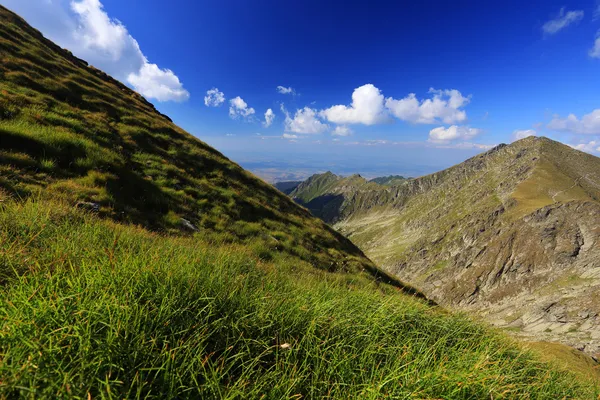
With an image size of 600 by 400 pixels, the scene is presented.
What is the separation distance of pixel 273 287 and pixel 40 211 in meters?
5.37

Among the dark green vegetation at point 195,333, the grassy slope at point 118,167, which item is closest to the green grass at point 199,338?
the dark green vegetation at point 195,333

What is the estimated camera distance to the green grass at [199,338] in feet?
7.50

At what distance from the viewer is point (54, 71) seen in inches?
901

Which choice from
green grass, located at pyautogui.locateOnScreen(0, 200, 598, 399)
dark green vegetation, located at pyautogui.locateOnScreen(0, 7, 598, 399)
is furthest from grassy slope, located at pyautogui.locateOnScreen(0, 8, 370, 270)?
green grass, located at pyautogui.locateOnScreen(0, 200, 598, 399)

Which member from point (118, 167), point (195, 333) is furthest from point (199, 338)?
point (118, 167)

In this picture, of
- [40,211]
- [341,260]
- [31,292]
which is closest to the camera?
[31,292]

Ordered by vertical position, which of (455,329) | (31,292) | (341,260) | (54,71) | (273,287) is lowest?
(341,260)

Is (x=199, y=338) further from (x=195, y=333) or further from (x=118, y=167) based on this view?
(x=118, y=167)

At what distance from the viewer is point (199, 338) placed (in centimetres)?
295

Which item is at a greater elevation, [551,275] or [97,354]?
[97,354]

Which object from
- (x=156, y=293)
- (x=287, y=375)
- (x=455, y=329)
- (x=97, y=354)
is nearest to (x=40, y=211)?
(x=156, y=293)

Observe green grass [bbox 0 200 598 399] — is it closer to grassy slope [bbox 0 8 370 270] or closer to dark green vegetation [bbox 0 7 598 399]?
dark green vegetation [bbox 0 7 598 399]

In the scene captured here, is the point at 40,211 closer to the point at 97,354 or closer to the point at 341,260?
the point at 97,354

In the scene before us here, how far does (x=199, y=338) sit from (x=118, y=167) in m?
13.2
